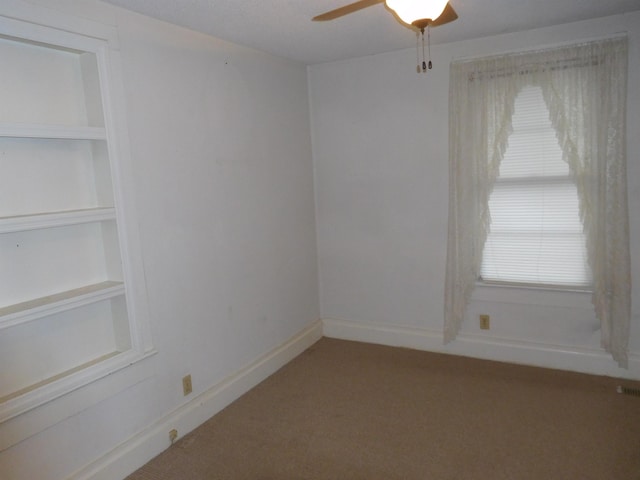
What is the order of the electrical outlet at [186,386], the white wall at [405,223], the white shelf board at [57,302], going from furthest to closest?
the white wall at [405,223]
the electrical outlet at [186,386]
the white shelf board at [57,302]

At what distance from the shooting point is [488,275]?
329 centimetres

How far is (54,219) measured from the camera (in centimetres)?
188

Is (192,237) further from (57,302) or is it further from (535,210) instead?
(535,210)

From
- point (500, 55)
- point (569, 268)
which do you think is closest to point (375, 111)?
point (500, 55)

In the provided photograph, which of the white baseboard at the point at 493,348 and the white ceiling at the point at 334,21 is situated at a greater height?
the white ceiling at the point at 334,21

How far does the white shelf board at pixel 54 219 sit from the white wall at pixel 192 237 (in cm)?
20

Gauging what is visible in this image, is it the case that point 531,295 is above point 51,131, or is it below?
below

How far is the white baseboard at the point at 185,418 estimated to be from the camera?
2182 millimetres

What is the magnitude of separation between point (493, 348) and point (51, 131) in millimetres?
3091

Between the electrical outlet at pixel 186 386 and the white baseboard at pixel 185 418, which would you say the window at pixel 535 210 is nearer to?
the white baseboard at pixel 185 418

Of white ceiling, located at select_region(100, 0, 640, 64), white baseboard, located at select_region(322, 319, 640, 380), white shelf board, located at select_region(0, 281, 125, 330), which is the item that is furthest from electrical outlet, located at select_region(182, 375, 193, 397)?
white ceiling, located at select_region(100, 0, 640, 64)

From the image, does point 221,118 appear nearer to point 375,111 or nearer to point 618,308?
point 375,111

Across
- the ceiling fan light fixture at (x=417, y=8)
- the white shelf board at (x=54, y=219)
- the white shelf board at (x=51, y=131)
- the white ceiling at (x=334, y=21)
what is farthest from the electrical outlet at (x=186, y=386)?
the ceiling fan light fixture at (x=417, y=8)

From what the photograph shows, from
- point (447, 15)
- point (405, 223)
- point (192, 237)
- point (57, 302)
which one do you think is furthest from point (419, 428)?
point (447, 15)
